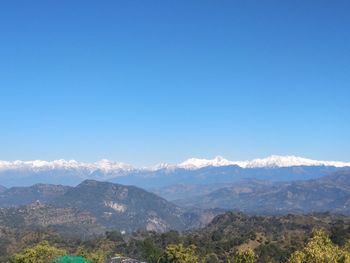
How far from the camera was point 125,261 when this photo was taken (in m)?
161

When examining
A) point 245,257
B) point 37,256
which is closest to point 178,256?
point 245,257

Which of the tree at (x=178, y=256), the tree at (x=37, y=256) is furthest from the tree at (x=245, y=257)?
Result: the tree at (x=37, y=256)

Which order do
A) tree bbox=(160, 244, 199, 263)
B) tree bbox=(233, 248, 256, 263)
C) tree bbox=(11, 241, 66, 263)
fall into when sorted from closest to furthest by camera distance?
tree bbox=(233, 248, 256, 263) < tree bbox=(160, 244, 199, 263) < tree bbox=(11, 241, 66, 263)

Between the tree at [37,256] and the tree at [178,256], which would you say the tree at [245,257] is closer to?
the tree at [178,256]

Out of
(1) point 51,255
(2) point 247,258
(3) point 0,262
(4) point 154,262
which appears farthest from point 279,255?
(3) point 0,262

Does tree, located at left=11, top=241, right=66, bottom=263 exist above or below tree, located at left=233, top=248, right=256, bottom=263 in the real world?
below

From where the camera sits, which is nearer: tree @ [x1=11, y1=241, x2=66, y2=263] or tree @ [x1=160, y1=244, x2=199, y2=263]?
tree @ [x1=160, y1=244, x2=199, y2=263]

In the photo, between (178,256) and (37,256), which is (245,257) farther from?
(37,256)

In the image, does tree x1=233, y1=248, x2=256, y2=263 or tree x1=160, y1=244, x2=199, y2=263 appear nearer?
tree x1=233, y1=248, x2=256, y2=263

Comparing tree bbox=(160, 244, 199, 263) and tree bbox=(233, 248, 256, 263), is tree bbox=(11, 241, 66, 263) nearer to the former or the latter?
tree bbox=(160, 244, 199, 263)

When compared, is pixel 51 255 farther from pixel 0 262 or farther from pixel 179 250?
pixel 0 262

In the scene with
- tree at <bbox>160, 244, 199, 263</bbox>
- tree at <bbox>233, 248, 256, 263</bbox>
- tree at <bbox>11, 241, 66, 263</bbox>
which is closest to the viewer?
tree at <bbox>233, 248, 256, 263</bbox>

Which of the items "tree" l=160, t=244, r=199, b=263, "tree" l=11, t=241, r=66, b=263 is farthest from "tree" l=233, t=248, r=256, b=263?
"tree" l=11, t=241, r=66, b=263

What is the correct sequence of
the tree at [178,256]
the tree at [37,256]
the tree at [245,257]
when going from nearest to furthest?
1. the tree at [245,257]
2. the tree at [178,256]
3. the tree at [37,256]
